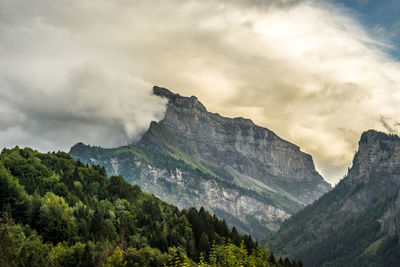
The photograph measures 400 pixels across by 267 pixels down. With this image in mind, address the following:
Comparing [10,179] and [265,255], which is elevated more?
[10,179]

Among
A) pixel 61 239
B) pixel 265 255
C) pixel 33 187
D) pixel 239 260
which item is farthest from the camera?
pixel 33 187

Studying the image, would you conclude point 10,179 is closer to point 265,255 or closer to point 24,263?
point 24,263

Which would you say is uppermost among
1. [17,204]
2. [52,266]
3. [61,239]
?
[17,204]

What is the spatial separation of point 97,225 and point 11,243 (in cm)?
5438

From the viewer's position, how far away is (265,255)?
96.6m

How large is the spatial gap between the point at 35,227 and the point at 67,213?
12.4 meters

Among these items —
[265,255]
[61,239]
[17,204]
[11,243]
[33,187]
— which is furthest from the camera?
[33,187]

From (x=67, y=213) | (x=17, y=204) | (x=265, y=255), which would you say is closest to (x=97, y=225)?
(x=67, y=213)

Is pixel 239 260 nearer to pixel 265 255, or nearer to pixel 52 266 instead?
pixel 265 255

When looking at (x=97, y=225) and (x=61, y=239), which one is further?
(x=97, y=225)

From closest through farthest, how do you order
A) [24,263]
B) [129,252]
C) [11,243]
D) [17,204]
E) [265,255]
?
[265,255]
[24,263]
[11,243]
[129,252]
[17,204]

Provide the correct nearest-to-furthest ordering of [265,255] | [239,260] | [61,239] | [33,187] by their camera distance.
Answer: [239,260] → [265,255] → [61,239] → [33,187]

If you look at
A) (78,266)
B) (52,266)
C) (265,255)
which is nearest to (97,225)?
(78,266)

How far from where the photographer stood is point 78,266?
12756 centimetres
